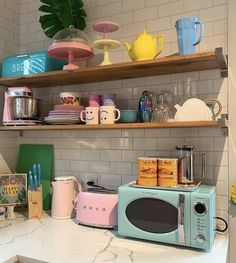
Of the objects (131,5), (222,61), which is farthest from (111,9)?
(222,61)

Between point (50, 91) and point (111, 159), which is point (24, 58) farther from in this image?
point (111, 159)

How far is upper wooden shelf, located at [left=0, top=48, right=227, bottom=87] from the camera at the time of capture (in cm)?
132

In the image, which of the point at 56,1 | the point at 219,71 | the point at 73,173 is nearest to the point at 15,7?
the point at 56,1

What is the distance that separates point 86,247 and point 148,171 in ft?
1.51

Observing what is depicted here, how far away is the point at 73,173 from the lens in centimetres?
191

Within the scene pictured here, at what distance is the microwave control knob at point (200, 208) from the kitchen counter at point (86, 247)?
181mm

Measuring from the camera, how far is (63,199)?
1.72 m

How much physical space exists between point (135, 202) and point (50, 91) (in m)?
1.06

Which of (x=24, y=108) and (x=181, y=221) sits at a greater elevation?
(x=24, y=108)

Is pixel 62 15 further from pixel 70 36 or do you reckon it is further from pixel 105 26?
pixel 105 26

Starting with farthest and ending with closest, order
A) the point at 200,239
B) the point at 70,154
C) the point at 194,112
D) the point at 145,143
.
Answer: the point at 70,154, the point at 145,143, the point at 194,112, the point at 200,239

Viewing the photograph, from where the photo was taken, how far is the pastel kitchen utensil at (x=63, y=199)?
1.71 meters

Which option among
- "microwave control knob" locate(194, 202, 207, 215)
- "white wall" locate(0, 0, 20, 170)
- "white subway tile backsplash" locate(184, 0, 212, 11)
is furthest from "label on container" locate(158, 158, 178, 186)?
"white wall" locate(0, 0, 20, 170)

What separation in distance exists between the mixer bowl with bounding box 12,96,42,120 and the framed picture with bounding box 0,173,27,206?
40cm
